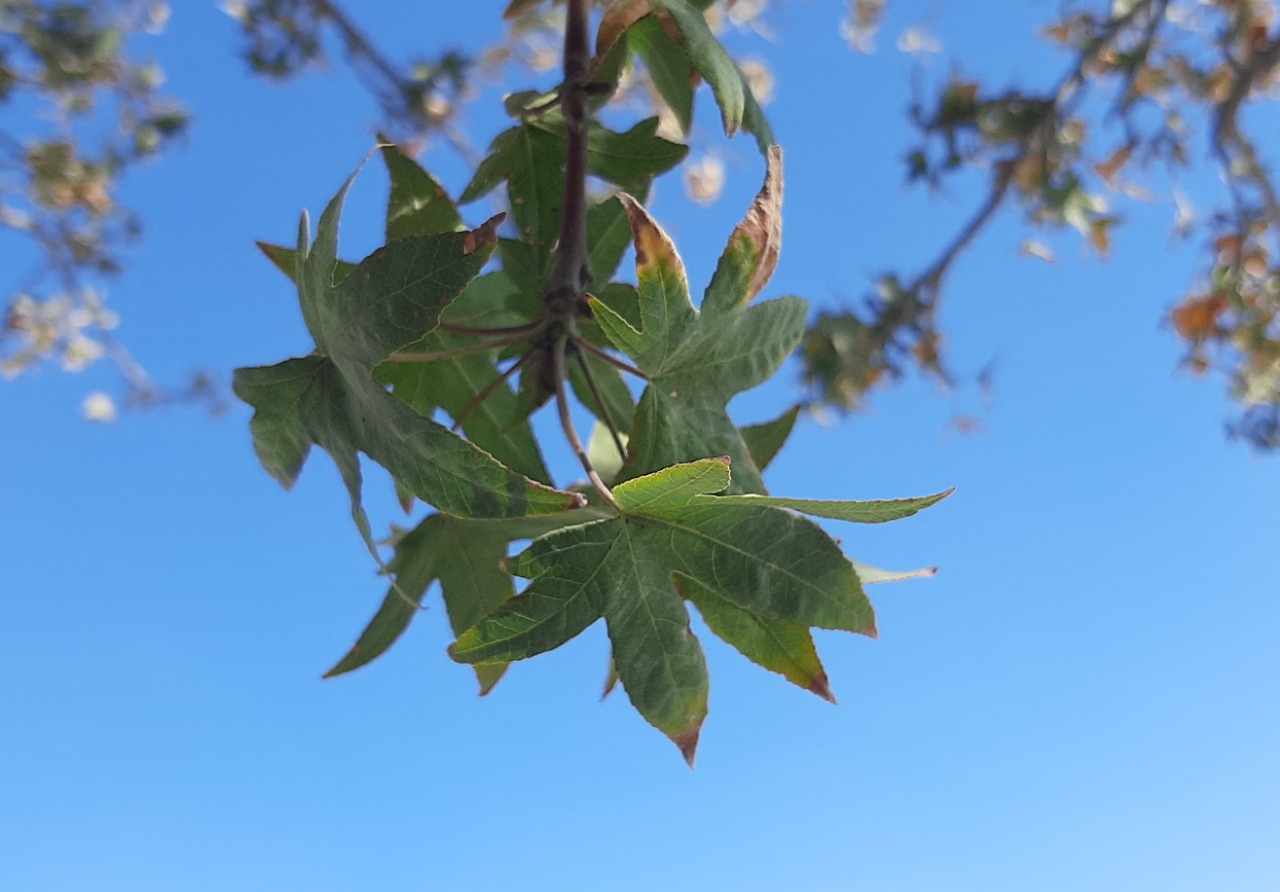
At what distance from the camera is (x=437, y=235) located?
530 millimetres

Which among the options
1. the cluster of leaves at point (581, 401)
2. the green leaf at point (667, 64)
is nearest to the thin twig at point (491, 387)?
the cluster of leaves at point (581, 401)

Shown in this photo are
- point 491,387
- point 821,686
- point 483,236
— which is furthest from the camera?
point 491,387

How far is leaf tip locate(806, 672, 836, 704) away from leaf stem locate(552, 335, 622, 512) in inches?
6.1

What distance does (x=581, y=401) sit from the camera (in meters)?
0.82

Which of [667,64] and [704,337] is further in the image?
[667,64]

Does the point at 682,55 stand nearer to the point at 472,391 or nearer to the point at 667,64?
the point at 667,64

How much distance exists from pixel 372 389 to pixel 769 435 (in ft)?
1.08

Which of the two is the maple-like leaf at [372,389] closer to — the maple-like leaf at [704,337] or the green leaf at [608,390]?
the maple-like leaf at [704,337]

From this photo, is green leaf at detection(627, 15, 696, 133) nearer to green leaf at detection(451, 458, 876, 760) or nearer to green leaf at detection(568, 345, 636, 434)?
green leaf at detection(568, 345, 636, 434)

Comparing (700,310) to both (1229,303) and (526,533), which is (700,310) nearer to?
(526,533)

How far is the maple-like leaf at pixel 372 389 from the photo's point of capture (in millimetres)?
535

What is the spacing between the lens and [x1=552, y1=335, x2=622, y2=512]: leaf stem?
0.57 m

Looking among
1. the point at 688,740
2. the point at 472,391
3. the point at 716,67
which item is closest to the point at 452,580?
the point at 472,391

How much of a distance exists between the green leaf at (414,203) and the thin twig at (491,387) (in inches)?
4.6
